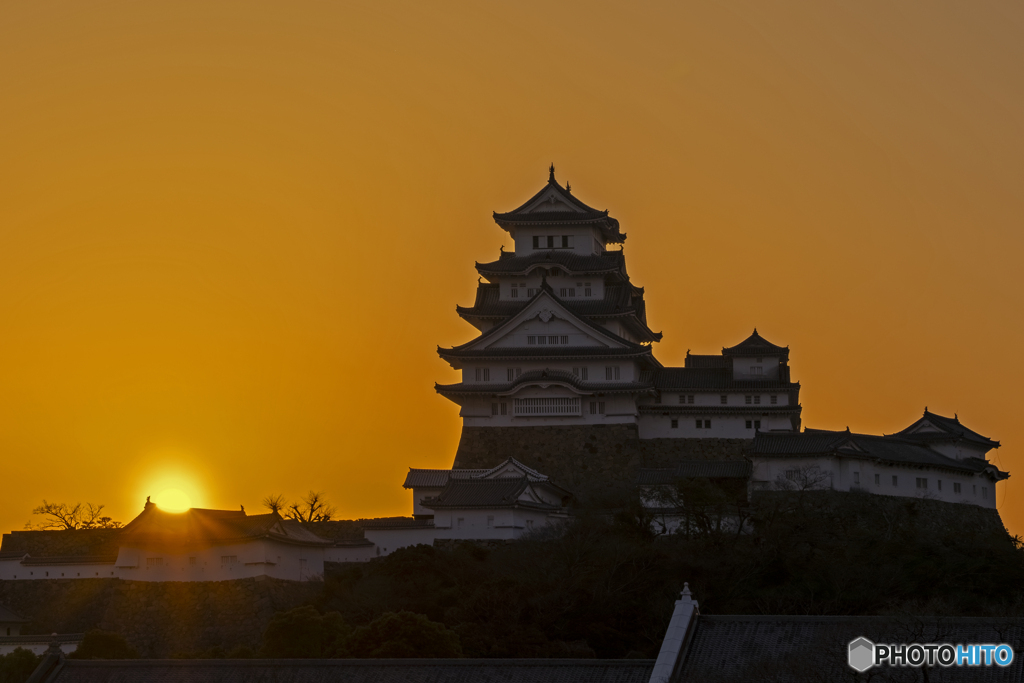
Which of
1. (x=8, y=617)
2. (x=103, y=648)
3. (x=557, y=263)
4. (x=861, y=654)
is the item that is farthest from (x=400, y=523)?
(x=861, y=654)

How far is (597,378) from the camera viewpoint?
188 feet

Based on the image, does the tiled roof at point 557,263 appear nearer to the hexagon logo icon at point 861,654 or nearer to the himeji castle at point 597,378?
Answer: the himeji castle at point 597,378

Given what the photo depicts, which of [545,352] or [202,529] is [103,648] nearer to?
[202,529]

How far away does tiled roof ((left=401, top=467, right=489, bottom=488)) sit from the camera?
176 feet

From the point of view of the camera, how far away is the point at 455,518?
48656 millimetres

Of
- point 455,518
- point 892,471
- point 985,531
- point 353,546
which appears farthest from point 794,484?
point 353,546

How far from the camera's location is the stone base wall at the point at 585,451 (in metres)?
55.2

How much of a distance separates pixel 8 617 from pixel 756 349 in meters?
28.2

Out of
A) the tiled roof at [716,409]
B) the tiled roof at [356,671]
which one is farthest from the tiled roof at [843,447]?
the tiled roof at [356,671]

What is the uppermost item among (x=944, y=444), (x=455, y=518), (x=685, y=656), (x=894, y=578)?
(x=944, y=444)

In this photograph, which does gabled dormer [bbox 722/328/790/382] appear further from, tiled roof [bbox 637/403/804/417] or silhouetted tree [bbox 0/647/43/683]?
silhouetted tree [bbox 0/647/43/683]

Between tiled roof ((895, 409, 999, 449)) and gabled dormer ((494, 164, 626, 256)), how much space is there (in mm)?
14758

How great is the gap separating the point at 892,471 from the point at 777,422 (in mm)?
6971

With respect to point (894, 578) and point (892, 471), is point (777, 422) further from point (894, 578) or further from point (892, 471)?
point (894, 578)
